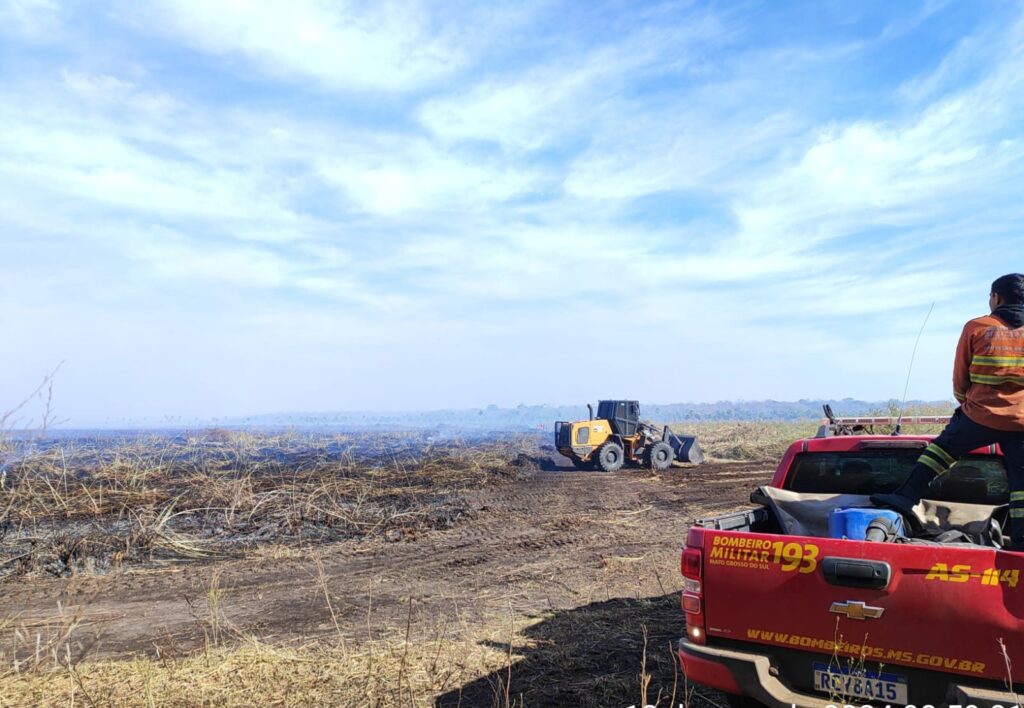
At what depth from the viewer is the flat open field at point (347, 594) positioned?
15.5ft

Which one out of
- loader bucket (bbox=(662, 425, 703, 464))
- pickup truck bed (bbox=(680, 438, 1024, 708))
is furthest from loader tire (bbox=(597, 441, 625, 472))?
pickup truck bed (bbox=(680, 438, 1024, 708))

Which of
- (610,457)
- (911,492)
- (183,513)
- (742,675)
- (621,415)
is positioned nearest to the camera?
(742,675)

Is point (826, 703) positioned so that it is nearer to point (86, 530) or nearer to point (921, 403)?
point (86, 530)

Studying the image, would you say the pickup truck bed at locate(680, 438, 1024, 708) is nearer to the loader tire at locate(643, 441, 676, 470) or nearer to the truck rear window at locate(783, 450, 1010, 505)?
the truck rear window at locate(783, 450, 1010, 505)

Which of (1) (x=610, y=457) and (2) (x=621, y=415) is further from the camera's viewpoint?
(2) (x=621, y=415)

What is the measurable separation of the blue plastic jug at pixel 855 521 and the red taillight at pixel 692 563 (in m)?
0.96

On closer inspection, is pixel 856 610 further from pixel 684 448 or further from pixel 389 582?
pixel 684 448

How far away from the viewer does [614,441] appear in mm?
22703

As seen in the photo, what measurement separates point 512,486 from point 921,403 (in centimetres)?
3659

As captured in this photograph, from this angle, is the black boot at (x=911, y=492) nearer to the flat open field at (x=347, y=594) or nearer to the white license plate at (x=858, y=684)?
the white license plate at (x=858, y=684)

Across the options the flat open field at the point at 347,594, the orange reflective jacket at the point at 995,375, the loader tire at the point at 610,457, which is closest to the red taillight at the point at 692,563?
the flat open field at the point at 347,594

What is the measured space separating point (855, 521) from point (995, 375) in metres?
1.17

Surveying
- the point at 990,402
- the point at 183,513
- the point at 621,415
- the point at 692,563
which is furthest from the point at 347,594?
the point at 621,415

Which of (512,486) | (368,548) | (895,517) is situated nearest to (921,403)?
(512,486)
